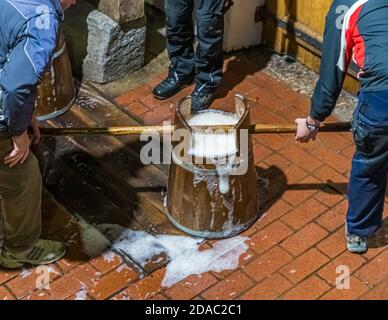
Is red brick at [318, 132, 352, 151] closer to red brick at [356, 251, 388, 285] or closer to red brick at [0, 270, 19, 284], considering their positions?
red brick at [356, 251, 388, 285]

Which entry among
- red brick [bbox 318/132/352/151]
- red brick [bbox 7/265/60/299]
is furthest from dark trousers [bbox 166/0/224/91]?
red brick [bbox 7/265/60/299]

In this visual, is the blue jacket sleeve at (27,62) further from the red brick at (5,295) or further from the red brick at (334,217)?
the red brick at (334,217)

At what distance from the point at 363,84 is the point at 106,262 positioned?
1923mm

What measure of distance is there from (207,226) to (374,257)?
1080mm

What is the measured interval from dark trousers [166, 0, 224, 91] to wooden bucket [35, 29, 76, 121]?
84cm

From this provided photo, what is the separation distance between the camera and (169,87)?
248 inches

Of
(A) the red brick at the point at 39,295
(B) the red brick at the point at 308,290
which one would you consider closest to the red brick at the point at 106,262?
(A) the red brick at the point at 39,295

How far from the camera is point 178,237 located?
5.07 metres

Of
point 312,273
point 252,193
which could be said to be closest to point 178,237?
point 252,193

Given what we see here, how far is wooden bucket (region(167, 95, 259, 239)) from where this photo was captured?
15.8 ft

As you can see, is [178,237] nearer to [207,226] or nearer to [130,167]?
[207,226]

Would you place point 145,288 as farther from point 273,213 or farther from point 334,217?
point 334,217

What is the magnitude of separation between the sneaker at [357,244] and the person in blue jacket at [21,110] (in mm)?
1898

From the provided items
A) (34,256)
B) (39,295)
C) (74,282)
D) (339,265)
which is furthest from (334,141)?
(39,295)
